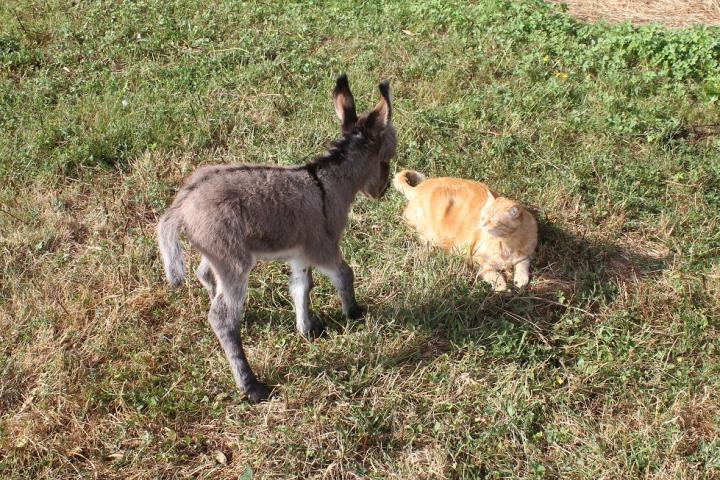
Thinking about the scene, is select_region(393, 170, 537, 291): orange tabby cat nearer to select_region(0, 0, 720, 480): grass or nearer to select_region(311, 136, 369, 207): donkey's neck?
select_region(0, 0, 720, 480): grass

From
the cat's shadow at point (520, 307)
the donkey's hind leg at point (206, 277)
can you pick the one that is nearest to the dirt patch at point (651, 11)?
the cat's shadow at point (520, 307)

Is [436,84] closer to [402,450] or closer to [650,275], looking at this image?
[650,275]

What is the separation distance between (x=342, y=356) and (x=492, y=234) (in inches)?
63.8

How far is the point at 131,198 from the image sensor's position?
20.1 feet

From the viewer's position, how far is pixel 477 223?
5.75m

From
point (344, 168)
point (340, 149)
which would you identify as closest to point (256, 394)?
point (344, 168)

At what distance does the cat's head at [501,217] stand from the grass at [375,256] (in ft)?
1.16

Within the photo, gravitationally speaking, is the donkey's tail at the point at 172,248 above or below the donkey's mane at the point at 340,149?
below

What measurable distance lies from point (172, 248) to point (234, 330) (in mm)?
644

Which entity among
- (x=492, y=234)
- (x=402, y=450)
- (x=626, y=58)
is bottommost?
(x=402, y=450)

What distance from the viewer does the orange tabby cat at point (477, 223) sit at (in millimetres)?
5473

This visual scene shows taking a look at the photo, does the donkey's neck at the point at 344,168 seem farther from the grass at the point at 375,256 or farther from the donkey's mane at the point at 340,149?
the grass at the point at 375,256

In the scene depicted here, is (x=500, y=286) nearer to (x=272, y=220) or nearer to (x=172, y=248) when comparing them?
(x=272, y=220)

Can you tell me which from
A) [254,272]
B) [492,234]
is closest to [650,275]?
[492,234]
